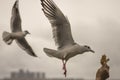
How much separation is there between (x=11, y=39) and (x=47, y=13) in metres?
0.97

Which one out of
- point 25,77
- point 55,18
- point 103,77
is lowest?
point 25,77

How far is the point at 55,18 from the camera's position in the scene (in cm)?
646

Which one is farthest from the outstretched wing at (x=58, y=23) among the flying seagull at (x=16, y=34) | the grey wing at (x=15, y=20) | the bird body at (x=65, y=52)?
the grey wing at (x=15, y=20)

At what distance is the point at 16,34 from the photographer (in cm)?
704

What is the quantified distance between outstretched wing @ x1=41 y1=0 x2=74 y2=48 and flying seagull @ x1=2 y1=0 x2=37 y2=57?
75cm

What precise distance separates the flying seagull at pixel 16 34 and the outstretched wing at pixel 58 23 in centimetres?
75

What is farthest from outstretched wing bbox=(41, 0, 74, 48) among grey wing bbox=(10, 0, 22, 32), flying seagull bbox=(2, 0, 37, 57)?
grey wing bbox=(10, 0, 22, 32)

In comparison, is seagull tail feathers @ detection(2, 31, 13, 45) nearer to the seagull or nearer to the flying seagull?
the flying seagull

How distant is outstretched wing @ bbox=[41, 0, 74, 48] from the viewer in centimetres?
632

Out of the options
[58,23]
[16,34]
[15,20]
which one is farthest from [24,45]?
[58,23]

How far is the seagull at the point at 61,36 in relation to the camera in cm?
608

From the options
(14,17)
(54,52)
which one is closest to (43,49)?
(54,52)

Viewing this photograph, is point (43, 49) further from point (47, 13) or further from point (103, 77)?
point (103, 77)

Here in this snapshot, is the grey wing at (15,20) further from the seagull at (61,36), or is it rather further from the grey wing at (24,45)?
the seagull at (61,36)
